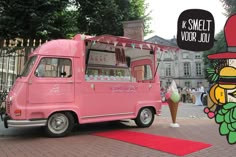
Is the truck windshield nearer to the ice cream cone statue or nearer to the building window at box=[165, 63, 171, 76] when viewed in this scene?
the ice cream cone statue

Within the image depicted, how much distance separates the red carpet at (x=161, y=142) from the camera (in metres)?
6.05

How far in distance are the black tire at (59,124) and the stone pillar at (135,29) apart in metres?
8.06

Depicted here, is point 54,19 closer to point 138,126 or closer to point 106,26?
point 106,26

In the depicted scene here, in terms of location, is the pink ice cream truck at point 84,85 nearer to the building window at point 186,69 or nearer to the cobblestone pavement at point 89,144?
the cobblestone pavement at point 89,144

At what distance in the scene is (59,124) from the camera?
784cm

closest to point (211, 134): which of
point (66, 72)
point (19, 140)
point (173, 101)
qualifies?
point (173, 101)

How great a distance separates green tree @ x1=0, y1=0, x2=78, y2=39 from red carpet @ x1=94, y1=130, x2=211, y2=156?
22.4 ft

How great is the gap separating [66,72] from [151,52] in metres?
3.56

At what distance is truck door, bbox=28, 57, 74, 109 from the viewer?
7473 millimetres

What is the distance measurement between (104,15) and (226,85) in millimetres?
14182

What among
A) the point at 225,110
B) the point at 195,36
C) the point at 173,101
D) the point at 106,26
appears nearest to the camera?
the point at 195,36

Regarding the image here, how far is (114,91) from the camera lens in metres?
8.89

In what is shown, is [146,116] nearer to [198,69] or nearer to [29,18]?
[29,18]

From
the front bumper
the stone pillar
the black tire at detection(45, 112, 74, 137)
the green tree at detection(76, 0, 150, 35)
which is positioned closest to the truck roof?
the black tire at detection(45, 112, 74, 137)
